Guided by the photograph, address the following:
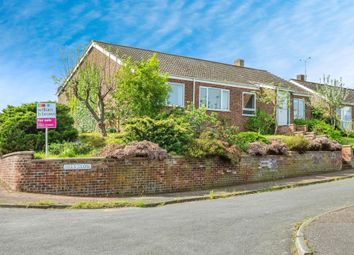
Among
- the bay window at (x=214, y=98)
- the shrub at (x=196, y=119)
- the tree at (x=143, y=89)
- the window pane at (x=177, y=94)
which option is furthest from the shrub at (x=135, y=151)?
the bay window at (x=214, y=98)

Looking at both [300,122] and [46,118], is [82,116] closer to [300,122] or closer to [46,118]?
[46,118]

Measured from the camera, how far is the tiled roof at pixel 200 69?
2739cm

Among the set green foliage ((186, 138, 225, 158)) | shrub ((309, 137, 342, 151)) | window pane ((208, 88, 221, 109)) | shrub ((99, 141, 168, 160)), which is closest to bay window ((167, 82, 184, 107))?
window pane ((208, 88, 221, 109))

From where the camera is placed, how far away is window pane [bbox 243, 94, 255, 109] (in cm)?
2986

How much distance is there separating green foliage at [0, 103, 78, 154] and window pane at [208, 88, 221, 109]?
11.6 m

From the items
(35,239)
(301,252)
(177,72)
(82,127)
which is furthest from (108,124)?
(301,252)

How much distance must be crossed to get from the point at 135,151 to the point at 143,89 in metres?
6.53

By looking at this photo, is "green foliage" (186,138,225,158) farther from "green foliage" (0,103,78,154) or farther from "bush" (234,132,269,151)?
"green foliage" (0,103,78,154)

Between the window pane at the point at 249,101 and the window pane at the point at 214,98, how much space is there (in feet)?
7.80

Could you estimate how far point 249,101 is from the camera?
30297 millimetres

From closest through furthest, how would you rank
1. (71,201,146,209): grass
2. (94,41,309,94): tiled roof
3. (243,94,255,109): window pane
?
(71,201,146,209): grass
(94,41,309,94): tiled roof
(243,94,255,109): window pane

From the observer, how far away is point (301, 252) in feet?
21.4

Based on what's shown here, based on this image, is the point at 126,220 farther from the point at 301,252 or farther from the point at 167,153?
the point at 167,153

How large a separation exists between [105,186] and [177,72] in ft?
45.1
